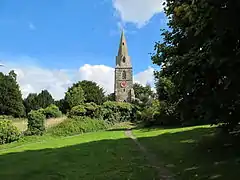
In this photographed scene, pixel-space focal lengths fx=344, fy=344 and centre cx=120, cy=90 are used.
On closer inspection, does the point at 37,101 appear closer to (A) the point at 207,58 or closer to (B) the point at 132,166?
(B) the point at 132,166

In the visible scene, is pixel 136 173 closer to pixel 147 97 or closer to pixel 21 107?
pixel 147 97

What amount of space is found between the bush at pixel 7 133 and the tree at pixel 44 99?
229ft

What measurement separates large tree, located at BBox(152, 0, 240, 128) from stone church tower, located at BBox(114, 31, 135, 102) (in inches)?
3334

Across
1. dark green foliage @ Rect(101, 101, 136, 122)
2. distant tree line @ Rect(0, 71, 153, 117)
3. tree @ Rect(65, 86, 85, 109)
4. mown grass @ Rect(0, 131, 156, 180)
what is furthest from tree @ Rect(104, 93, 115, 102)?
mown grass @ Rect(0, 131, 156, 180)

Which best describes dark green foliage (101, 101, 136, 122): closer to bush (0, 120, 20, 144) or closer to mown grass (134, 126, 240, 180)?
bush (0, 120, 20, 144)

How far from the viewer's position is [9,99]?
301 ft

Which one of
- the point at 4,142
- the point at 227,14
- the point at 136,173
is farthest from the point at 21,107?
the point at 227,14

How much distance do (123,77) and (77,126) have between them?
2375 inches

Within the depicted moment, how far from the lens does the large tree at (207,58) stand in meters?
8.65

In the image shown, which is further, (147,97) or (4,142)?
(147,97)

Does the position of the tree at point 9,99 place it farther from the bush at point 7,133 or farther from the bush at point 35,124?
the bush at point 7,133

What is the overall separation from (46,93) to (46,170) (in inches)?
Result: 3992

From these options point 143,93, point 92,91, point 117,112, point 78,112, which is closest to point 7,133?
point 78,112

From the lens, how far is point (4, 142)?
3822 centimetres
